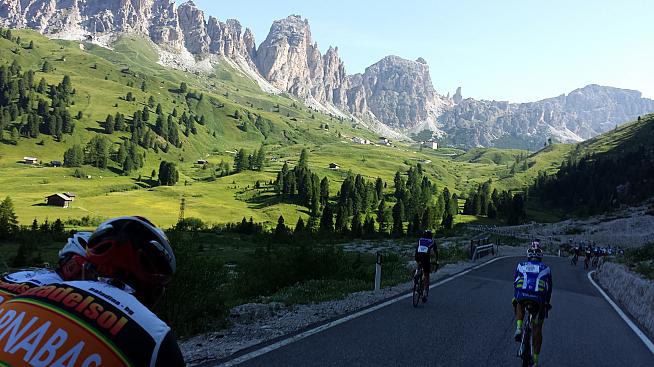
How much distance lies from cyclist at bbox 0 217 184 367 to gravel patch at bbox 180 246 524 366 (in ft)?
18.6

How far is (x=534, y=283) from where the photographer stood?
32.7 feet

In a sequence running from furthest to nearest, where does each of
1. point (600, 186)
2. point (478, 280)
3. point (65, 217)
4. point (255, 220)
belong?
point (600, 186) < point (255, 220) < point (65, 217) < point (478, 280)

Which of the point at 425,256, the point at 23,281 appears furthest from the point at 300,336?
the point at 425,256

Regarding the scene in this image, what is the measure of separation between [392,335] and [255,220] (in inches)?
4933

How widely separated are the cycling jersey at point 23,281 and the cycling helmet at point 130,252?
74cm

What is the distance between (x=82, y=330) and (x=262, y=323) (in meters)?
9.94

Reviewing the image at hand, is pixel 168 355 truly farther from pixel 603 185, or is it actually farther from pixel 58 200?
pixel 603 185

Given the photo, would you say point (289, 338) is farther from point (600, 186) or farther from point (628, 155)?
point (628, 155)

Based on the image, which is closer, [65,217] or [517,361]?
[517,361]

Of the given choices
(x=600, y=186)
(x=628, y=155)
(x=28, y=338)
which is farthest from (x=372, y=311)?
(x=628, y=155)

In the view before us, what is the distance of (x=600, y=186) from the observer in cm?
16538

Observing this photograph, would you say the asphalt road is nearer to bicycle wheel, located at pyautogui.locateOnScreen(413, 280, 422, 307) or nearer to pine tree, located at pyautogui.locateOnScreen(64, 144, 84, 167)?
bicycle wheel, located at pyautogui.locateOnScreen(413, 280, 422, 307)

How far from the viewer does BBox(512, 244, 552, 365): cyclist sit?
970cm

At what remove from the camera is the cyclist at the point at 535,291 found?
9695 mm
